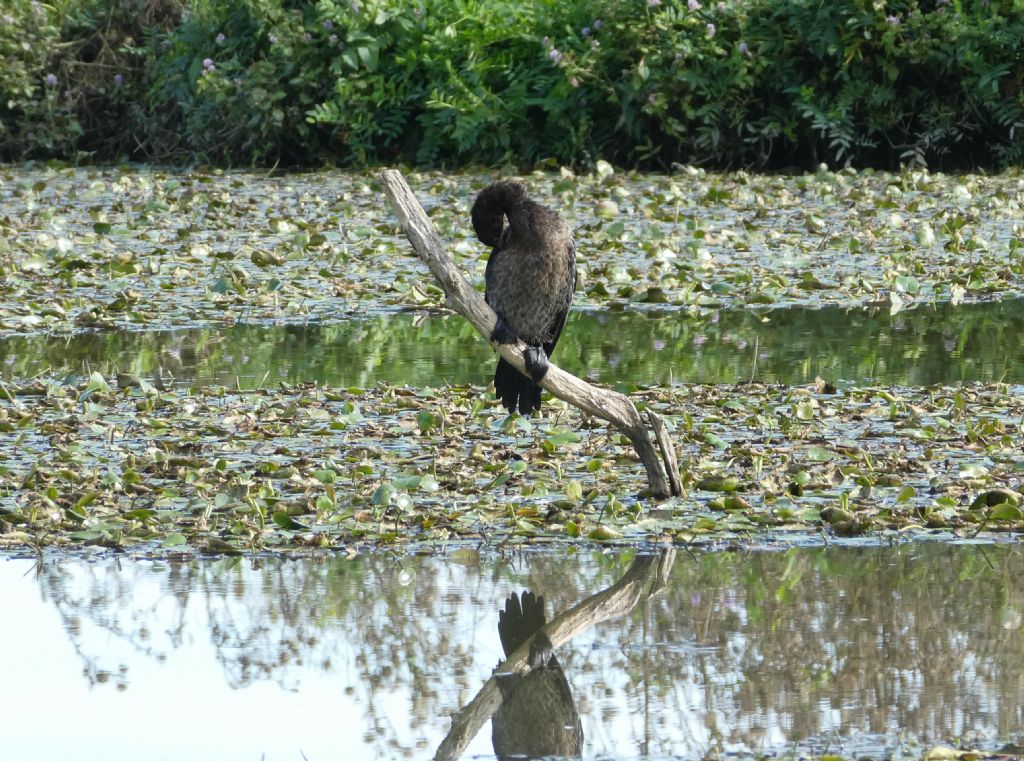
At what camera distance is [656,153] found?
15.4m

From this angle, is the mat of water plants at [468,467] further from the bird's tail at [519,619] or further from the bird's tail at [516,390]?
the bird's tail at [519,619]

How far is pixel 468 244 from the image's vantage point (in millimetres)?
11305

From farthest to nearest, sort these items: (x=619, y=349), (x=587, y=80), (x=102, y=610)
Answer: (x=587, y=80) → (x=619, y=349) → (x=102, y=610)

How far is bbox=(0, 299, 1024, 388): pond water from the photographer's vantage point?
798 cm

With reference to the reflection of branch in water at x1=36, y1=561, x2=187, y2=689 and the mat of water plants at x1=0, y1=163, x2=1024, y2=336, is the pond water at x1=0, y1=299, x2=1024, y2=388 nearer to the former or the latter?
the mat of water plants at x1=0, y1=163, x2=1024, y2=336

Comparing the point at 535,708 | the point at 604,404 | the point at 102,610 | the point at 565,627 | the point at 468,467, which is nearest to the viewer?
the point at 535,708

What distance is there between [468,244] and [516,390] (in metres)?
5.18

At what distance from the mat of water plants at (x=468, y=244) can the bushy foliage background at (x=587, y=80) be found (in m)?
0.87

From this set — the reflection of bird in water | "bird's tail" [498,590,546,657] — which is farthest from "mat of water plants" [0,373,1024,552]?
the reflection of bird in water

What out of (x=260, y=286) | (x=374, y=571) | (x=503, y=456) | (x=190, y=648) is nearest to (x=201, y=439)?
(x=503, y=456)

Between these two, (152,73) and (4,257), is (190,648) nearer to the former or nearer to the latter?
(4,257)

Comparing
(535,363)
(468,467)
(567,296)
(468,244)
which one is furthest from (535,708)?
(468,244)

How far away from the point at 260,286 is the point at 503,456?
177 inches

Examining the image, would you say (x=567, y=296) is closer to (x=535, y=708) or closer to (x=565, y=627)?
(x=565, y=627)
